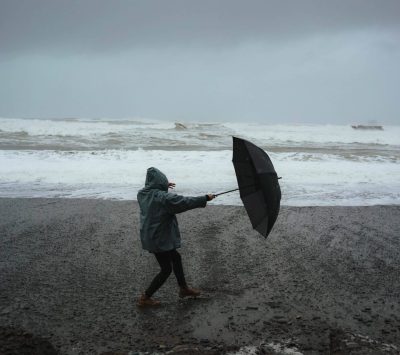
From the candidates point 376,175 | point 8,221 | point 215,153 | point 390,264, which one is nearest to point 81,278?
point 8,221

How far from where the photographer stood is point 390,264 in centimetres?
549

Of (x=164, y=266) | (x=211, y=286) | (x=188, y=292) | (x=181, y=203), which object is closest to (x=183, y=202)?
(x=181, y=203)

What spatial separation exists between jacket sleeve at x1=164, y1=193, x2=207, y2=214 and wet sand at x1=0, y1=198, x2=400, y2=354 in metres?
1.16

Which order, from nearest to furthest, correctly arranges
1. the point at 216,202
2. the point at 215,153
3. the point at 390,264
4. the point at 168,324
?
the point at 168,324 → the point at 390,264 → the point at 216,202 → the point at 215,153

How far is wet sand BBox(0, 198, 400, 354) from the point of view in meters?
3.65

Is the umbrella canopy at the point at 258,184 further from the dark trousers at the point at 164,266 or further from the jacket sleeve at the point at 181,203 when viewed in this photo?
the dark trousers at the point at 164,266

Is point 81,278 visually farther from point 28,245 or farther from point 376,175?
point 376,175

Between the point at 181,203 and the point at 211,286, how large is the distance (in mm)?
1480

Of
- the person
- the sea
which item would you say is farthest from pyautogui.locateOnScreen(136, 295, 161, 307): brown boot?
the sea

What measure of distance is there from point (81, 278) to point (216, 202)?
465cm

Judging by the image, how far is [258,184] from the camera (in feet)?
13.5

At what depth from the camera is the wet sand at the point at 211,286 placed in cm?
365

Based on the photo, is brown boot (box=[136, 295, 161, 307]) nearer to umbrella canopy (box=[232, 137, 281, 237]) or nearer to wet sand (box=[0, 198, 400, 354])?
wet sand (box=[0, 198, 400, 354])

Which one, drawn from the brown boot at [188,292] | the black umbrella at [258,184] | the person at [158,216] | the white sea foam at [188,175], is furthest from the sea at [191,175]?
the person at [158,216]
